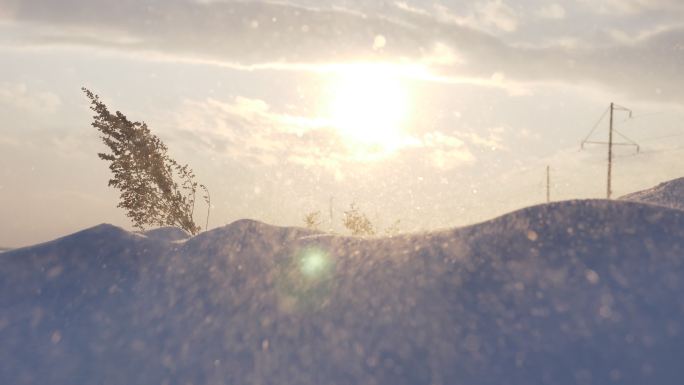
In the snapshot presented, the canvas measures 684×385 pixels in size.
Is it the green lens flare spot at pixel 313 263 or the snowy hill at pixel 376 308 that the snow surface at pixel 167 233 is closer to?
the snowy hill at pixel 376 308

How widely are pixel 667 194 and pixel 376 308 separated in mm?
13421

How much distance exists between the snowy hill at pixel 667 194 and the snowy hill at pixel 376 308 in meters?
9.96

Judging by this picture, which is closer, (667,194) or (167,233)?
(167,233)

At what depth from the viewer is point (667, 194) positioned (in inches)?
723

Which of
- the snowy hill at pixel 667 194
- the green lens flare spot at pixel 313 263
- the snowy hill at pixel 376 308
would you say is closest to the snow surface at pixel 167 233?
the snowy hill at pixel 376 308

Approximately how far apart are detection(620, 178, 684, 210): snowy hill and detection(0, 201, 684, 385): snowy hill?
32.7 feet

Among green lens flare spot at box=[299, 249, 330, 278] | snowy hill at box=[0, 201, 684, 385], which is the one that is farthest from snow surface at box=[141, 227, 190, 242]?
green lens flare spot at box=[299, 249, 330, 278]

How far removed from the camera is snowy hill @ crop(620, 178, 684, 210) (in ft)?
57.9

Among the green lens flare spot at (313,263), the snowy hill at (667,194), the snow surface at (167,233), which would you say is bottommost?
the snowy hill at (667,194)

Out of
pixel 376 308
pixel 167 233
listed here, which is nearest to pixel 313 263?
pixel 376 308

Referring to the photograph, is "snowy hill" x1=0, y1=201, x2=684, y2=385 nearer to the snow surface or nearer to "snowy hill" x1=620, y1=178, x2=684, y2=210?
the snow surface

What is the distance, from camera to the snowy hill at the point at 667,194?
17.7 meters

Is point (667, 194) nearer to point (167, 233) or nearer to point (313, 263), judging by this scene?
point (313, 263)

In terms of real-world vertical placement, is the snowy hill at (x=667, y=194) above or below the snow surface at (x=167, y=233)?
below
